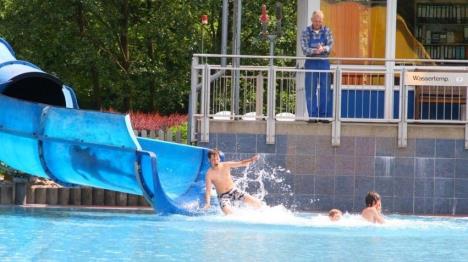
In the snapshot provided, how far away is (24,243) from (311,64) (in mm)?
7760

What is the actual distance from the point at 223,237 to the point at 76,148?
381cm

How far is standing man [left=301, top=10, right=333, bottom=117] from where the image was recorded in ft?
69.7

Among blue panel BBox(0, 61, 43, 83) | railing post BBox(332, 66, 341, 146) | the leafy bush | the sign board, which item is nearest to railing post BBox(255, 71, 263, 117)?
railing post BBox(332, 66, 341, 146)

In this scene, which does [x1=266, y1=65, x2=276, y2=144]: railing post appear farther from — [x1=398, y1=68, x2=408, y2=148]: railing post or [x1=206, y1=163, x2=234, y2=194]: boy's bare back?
[x1=398, y1=68, x2=408, y2=148]: railing post

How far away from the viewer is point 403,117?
21.0 meters

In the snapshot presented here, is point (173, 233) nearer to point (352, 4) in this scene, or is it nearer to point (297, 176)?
point (297, 176)

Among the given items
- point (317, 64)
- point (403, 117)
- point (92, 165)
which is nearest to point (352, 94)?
point (317, 64)

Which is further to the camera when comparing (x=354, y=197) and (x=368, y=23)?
(x=368, y=23)

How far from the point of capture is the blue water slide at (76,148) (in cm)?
1861

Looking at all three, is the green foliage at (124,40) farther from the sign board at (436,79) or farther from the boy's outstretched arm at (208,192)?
the boy's outstretched arm at (208,192)

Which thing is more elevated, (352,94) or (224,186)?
(352,94)

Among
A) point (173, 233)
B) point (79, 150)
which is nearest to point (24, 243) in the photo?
point (173, 233)

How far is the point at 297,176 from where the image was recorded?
21.2 m

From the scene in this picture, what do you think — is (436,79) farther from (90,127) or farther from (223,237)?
(223,237)
